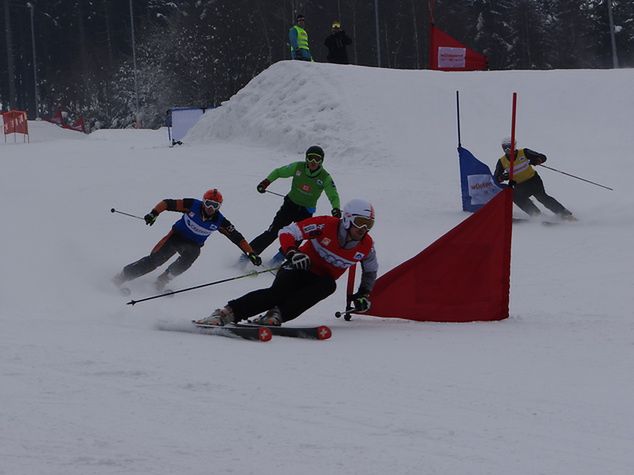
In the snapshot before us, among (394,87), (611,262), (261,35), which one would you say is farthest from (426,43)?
(611,262)

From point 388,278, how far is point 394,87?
1256 centimetres

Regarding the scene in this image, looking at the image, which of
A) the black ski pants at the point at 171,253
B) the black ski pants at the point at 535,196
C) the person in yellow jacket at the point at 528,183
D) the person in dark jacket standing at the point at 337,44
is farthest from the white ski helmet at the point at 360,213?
the person in dark jacket standing at the point at 337,44

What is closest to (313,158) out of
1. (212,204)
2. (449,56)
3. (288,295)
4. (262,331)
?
(212,204)

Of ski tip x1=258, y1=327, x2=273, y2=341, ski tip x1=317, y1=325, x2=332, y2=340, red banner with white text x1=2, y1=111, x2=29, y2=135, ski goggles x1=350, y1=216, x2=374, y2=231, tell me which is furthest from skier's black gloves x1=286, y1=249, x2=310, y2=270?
red banner with white text x1=2, y1=111, x2=29, y2=135

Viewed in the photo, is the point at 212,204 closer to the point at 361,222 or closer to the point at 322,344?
the point at 361,222

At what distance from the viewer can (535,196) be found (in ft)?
41.5

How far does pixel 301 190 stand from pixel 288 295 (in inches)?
151

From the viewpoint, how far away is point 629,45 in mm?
42594

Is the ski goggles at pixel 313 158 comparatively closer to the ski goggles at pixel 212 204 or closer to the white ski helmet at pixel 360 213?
the ski goggles at pixel 212 204

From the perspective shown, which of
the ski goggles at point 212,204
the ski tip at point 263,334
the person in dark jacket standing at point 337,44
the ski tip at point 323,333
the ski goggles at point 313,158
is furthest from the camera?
the person in dark jacket standing at point 337,44

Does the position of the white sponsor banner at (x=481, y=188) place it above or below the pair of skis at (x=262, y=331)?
above

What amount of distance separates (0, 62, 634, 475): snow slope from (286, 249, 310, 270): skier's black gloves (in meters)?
0.57

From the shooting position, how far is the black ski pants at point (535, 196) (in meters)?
12.5

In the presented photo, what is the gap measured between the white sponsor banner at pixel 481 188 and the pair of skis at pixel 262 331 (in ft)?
23.7
